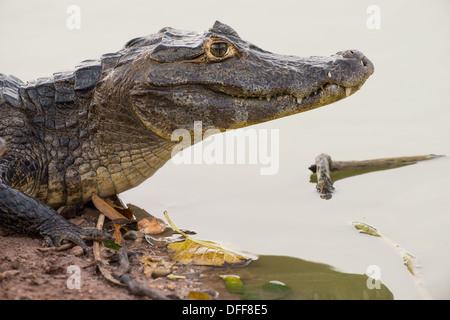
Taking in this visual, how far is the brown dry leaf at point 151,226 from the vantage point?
412 centimetres

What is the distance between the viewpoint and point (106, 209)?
4.15 meters

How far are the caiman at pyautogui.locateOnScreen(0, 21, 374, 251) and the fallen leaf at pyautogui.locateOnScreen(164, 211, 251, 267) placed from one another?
0.53 metres

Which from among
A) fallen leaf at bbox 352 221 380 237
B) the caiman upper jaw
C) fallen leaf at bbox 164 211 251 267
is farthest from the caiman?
fallen leaf at bbox 352 221 380 237

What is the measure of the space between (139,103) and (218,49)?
2.32ft

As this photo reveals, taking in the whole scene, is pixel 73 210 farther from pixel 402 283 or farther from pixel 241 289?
pixel 402 283

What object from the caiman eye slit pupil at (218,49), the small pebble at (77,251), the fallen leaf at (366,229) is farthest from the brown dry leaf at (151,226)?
the fallen leaf at (366,229)

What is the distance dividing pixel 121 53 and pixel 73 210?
4.20 feet

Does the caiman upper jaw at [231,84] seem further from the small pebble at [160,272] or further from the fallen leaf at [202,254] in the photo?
the small pebble at [160,272]

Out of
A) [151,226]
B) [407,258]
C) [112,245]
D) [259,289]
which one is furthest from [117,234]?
[407,258]

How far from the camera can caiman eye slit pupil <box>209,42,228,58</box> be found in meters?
3.97

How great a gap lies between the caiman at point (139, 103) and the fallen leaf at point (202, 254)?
0.53 metres

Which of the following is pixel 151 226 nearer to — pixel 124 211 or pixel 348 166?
pixel 124 211
